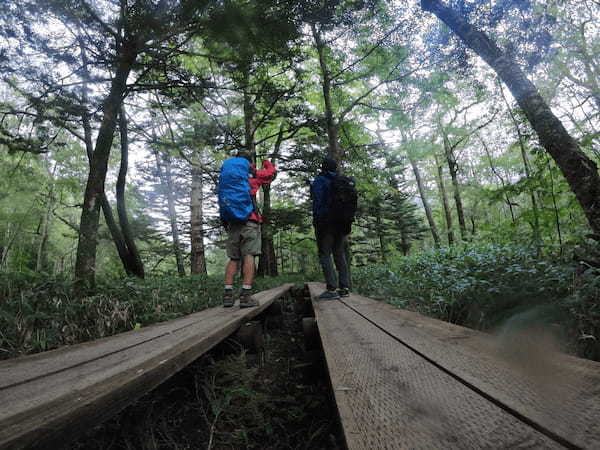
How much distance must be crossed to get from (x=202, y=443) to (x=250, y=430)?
0.89 feet

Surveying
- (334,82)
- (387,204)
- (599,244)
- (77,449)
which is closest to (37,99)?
(77,449)

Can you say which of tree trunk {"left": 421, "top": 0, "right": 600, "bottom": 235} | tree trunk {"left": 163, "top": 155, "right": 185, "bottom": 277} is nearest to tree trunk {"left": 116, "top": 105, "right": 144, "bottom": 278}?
tree trunk {"left": 421, "top": 0, "right": 600, "bottom": 235}

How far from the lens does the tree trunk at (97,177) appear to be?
15.0 feet

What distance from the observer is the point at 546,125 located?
3916 millimetres

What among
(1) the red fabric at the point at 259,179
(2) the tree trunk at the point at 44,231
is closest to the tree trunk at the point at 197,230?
(1) the red fabric at the point at 259,179

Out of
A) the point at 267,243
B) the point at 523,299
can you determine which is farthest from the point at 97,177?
the point at 267,243

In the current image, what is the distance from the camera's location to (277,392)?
2373 millimetres

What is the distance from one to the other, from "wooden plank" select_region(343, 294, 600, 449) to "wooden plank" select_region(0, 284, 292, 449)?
114 centimetres

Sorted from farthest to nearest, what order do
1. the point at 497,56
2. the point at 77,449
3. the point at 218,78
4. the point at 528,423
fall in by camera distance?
the point at 218,78, the point at 497,56, the point at 77,449, the point at 528,423

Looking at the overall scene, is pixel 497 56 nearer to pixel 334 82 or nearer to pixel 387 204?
pixel 334 82

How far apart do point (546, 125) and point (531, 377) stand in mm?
4301

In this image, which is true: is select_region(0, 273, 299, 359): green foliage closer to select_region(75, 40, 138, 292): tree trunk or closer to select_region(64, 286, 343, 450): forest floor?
select_region(75, 40, 138, 292): tree trunk

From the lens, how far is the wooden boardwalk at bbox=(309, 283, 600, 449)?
658 mm

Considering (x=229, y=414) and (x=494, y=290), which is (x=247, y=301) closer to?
(x=229, y=414)
